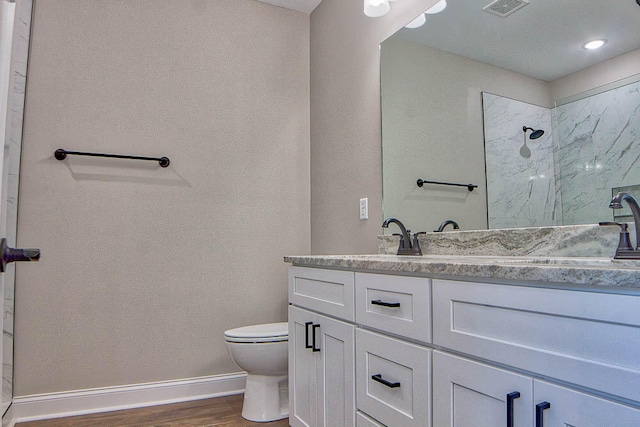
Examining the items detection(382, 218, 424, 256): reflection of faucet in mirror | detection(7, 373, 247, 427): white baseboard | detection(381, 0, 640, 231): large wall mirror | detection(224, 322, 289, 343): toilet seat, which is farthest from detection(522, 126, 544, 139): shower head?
detection(7, 373, 247, 427): white baseboard

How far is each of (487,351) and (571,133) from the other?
803mm

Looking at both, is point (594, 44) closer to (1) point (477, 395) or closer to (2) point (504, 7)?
(2) point (504, 7)

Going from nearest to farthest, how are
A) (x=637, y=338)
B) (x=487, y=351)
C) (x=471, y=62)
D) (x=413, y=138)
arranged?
(x=637, y=338) < (x=487, y=351) < (x=471, y=62) < (x=413, y=138)

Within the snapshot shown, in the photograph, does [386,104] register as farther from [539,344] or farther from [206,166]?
[539,344]

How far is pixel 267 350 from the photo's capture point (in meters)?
2.05

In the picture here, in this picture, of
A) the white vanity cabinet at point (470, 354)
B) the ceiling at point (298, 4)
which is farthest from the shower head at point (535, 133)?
the ceiling at point (298, 4)

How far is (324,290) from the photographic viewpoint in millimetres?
1634

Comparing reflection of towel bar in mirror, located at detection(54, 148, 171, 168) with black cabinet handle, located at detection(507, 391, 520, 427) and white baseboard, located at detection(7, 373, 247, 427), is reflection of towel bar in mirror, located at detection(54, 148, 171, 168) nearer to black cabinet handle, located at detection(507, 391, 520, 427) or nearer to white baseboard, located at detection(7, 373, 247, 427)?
white baseboard, located at detection(7, 373, 247, 427)

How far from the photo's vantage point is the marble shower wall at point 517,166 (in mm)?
1423

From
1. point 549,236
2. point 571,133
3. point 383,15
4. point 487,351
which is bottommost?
point 487,351

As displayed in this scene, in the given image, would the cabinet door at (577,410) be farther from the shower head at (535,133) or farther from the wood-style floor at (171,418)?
the wood-style floor at (171,418)

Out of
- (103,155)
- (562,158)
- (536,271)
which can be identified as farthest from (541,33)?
(103,155)

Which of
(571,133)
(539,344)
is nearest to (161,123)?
(571,133)

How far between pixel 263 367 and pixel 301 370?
0.37m
